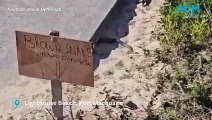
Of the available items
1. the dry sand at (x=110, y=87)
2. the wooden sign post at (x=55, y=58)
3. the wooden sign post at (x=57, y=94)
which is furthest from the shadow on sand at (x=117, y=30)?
the wooden sign post at (x=55, y=58)

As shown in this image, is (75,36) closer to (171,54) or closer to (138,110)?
(171,54)

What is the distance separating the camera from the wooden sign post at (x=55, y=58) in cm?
277

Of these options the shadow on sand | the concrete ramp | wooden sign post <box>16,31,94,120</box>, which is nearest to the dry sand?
the shadow on sand

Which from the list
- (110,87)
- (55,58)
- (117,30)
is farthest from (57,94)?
(117,30)

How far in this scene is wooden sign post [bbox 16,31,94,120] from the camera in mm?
2770

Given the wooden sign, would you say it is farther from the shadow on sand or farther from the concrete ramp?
the concrete ramp

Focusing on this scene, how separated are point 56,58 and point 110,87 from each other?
0.87m

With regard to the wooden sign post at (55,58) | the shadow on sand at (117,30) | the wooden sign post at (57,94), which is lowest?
the wooden sign post at (57,94)

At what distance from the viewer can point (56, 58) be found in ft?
9.30

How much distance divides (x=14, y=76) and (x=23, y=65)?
3.13ft

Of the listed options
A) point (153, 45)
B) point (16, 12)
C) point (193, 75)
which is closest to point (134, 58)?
point (153, 45)

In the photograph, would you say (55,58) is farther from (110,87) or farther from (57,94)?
(110,87)

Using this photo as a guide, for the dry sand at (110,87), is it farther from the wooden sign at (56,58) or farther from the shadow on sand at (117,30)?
the wooden sign at (56,58)

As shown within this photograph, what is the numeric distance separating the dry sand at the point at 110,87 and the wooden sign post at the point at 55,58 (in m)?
0.53
